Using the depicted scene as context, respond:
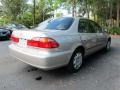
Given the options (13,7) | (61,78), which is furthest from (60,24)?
(13,7)

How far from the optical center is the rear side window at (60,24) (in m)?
4.76

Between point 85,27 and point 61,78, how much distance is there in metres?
1.79

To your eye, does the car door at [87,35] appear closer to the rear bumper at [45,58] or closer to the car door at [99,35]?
the car door at [99,35]

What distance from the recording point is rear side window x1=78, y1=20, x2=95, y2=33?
16.7 feet

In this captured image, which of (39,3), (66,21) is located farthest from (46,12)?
(66,21)

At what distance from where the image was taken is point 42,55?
395cm

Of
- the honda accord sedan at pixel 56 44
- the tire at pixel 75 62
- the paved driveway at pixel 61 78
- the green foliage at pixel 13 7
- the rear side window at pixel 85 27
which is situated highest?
the green foliage at pixel 13 7

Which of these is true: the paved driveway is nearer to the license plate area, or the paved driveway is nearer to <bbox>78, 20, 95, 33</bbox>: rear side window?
the license plate area

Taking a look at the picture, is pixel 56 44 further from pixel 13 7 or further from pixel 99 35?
pixel 13 7

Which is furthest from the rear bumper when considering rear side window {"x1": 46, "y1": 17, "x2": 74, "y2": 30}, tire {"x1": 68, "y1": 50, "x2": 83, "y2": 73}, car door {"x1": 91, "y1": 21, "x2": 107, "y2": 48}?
car door {"x1": 91, "y1": 21, "x2": 107, "y2": 48}

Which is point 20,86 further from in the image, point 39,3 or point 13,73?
point 39,3

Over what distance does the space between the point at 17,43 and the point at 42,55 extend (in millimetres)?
1001

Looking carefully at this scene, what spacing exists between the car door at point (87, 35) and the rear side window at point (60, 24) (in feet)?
1.16

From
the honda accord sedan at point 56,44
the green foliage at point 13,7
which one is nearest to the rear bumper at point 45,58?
the honda accord sedan at point 56,44
